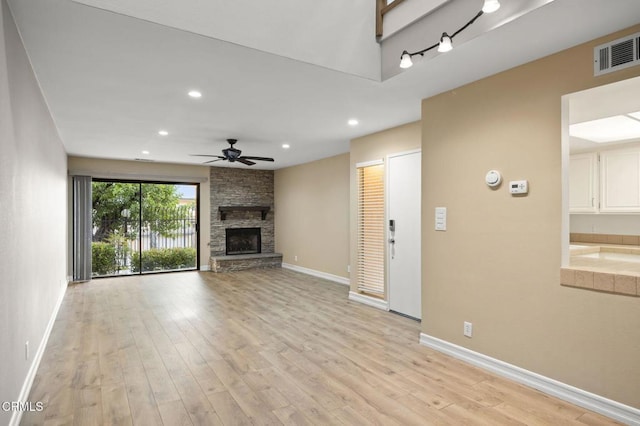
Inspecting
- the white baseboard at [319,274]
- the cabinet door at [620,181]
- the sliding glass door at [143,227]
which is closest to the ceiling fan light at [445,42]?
the cabinet door at [620,181]

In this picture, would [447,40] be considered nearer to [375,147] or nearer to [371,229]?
[375,147]

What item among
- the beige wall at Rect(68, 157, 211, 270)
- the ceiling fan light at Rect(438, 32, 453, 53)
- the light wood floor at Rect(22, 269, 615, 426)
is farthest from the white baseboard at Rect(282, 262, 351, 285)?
the ceiling fan light at Rect(438, 32, 453, 53)

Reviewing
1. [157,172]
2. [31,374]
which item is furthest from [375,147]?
[157,172]

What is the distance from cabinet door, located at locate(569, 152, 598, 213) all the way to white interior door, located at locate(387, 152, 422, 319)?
217cm

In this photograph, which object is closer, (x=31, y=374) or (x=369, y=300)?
(x=31, y=374)

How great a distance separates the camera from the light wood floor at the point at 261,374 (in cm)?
233

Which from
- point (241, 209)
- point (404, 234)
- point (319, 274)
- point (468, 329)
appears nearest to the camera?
point (468, 329)

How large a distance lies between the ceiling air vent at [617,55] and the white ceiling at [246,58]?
106mm

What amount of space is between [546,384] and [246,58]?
3.38m

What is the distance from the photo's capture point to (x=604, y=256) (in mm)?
4117

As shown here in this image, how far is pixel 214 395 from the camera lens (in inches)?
102

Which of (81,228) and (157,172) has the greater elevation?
(157,172)

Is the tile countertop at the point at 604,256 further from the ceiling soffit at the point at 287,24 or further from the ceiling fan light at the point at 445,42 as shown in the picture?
the ceiling soffit at the point at 287,24

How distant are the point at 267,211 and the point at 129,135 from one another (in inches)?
180
